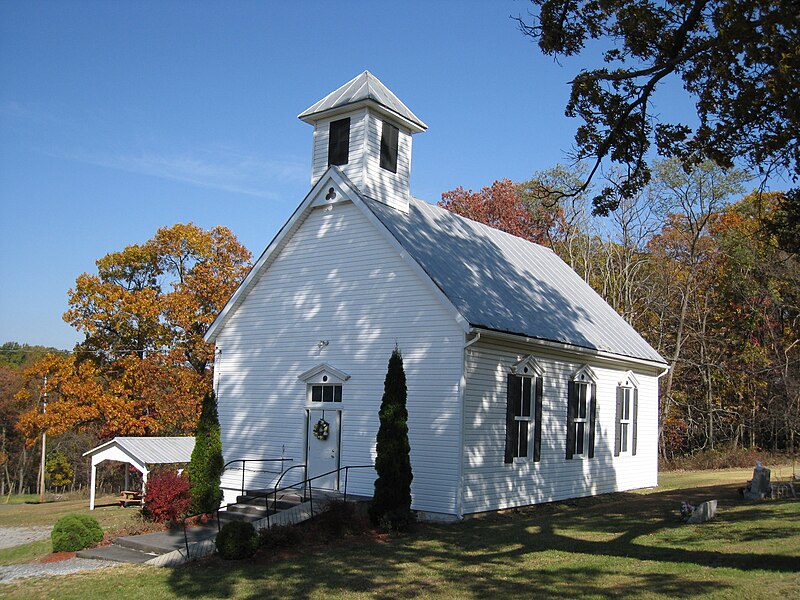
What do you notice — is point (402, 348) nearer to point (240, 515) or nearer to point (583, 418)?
point (240, 515)

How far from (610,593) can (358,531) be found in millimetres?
6519

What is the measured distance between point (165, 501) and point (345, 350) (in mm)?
5293

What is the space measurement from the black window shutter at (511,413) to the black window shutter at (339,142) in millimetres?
7101

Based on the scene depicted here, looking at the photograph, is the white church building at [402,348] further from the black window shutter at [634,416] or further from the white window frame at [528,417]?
the black window shutter at [634,416]

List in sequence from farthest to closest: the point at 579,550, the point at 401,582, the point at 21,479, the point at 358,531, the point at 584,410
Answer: the point at 21,479
the point at 584,410
the point at 358,531
the point at 579,550
the point at 401,582

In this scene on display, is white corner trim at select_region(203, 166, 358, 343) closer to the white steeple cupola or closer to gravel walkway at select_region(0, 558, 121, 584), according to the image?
the white steeple cupola

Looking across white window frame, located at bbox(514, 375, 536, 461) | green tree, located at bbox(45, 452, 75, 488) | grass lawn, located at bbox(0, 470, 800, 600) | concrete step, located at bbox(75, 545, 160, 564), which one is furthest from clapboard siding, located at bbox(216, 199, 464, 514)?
green tree, located at bbox(45, 452, 75, 488)

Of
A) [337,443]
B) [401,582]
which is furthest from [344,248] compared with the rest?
[401,582]

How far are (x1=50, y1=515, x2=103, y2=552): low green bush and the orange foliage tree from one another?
2104 centimetres

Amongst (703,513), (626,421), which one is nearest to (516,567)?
(703,513)

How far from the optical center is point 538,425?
18.8 metres

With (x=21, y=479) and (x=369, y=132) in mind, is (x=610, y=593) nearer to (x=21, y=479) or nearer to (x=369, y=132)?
(x=369, y=132)

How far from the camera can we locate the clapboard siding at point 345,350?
16.6 m

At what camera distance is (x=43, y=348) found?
7612cm
